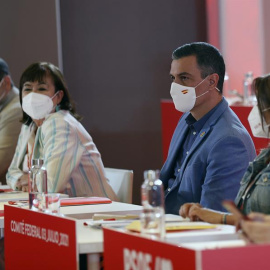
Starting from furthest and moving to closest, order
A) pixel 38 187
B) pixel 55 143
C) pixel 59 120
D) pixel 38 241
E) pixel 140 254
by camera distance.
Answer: pixel 59 120, pixel 55 143, pixel 38 187, pixel 38 241, pixel 140 254

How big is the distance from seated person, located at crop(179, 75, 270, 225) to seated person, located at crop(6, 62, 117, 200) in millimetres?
1477

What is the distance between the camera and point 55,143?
13.5 feet

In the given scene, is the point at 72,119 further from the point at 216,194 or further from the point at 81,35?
the point at 81,35

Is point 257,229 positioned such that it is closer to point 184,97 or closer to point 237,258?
point 237,258

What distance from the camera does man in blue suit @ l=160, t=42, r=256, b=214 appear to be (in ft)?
10.2

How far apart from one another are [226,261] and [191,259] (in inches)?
3.4

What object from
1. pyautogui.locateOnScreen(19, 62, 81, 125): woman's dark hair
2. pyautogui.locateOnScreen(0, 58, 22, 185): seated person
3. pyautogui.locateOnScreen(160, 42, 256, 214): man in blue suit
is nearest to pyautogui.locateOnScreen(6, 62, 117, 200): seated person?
pyautogui.locateOnScreen(19, 62, 81, 125): woman's dark hair

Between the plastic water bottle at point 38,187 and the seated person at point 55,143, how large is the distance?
943 millimetres

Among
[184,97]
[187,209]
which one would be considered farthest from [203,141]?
[187,209]

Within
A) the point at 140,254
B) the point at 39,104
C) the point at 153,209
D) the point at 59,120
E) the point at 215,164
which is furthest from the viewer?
the point at 39,104

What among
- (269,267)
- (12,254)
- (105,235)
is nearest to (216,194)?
(12,254)

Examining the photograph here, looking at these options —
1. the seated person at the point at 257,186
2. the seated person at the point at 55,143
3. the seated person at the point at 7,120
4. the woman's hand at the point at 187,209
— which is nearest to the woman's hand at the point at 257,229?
the seated person at the point at 257,186

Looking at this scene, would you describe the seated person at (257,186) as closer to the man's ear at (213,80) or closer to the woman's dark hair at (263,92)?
the woman's dark hair at (263,92)

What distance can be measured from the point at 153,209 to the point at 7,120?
336 cm
